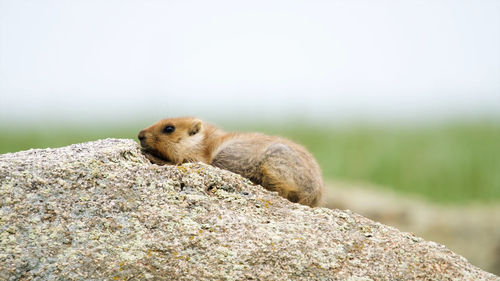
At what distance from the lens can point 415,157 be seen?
49.6 feet

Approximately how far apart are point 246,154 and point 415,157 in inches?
432

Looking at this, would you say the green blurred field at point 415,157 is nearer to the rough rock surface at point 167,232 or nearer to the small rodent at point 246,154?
the small rodent at point 246,154

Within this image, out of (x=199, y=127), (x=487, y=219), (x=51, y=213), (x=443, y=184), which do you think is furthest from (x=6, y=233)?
(x=443, y=184)

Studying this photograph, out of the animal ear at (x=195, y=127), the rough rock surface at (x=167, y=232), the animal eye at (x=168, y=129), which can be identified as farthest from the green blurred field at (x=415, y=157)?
the rough rock surface at (x=167, y=232)

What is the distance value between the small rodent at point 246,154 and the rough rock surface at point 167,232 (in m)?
0.93

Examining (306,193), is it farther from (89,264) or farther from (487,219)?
(487,219)

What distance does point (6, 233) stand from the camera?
3303 millimetres

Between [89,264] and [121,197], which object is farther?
[121,197]

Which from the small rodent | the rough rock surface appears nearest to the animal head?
the small rodent

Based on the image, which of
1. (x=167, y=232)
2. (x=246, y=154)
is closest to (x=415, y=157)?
(x=246, y=154)

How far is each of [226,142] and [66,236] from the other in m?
2.44

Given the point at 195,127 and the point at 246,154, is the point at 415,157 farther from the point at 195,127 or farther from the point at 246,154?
the point at 246,154

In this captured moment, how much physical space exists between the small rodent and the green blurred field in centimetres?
627

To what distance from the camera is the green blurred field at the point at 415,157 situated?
530 inches
